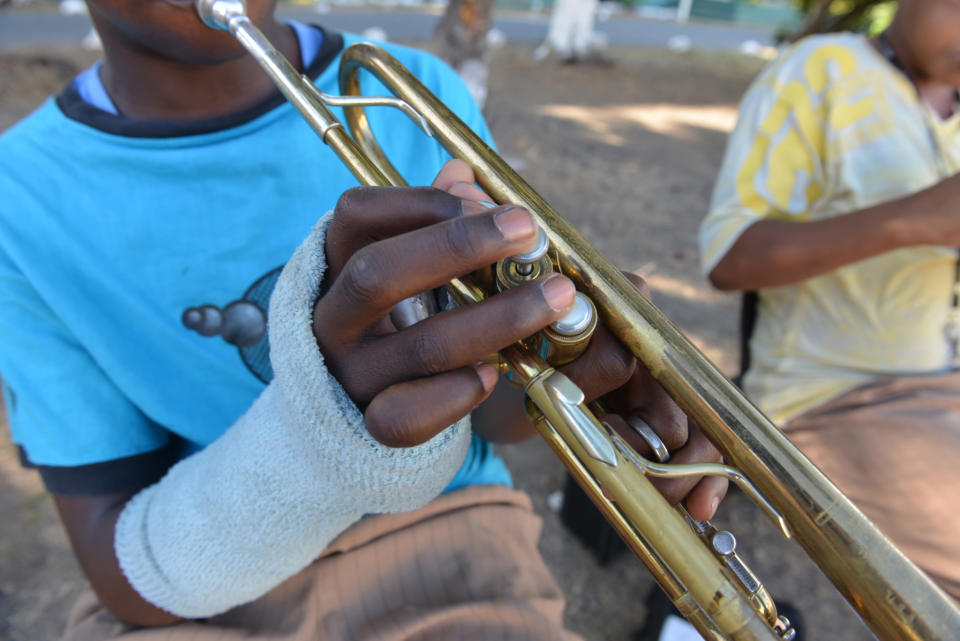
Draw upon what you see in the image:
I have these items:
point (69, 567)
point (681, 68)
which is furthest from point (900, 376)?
point (681, 68)

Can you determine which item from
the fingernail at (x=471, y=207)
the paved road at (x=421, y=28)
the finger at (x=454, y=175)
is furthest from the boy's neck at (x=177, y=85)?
the paved road at (x=421, y=28)

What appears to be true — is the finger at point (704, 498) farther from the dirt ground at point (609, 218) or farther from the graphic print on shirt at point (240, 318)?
the dirt ground at point (609, 218)

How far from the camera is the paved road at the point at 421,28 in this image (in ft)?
30.4

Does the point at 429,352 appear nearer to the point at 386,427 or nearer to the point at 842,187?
the point at 386,427

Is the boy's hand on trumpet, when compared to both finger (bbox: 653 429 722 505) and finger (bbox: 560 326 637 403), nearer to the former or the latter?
finger (bbox: 560 326 637 403)

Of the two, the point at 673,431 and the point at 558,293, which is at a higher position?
the point at 558,293

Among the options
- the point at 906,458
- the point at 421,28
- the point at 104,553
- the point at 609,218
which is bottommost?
the point at 421,28

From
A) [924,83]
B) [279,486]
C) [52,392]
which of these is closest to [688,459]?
[279,486]

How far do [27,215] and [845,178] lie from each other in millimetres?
1571

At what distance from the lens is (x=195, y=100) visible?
109 cm

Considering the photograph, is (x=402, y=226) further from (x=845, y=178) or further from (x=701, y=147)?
(x=701, y=147)

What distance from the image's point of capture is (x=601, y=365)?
71 cm

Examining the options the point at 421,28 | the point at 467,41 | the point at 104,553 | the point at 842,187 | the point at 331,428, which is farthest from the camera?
the point at 421,28

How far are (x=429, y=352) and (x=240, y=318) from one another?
1.81 feet
